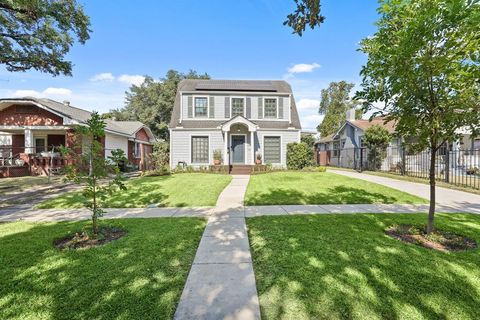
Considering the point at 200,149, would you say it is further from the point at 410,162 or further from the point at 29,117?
the point at 410,162

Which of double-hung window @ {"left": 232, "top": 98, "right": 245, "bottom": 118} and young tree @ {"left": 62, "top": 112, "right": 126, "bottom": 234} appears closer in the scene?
young tree @ {"left": 62, "top": 112, "right": 126, "bottom": 234}

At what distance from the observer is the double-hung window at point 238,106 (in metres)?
18.2

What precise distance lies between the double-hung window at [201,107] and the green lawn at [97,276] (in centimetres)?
1431

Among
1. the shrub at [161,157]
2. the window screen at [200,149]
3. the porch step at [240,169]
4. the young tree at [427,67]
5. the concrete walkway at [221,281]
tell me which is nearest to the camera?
the concrete walkway at [221,281]

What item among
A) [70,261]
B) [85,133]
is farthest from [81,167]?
[70,261]

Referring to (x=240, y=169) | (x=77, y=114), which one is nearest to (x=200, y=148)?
(x=240, y=169)

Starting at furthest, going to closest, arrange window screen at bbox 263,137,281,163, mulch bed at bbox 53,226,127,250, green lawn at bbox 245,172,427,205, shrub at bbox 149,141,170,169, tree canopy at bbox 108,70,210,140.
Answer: tree canopy at bbox 108,70,210,140 → window screen at bbox 263,137,281,163 → shrub at bbox 149,141,170,169 → green lawn at bbox 245,172,427,205 → mulch bed at bbox 53,226,127,250

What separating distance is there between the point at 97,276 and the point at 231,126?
48.3 ft

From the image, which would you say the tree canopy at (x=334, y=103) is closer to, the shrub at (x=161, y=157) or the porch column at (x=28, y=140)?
the shrub at (x=161, y=157)

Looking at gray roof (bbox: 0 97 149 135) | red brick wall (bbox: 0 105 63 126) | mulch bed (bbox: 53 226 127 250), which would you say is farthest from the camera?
red brick wall (bbox: 0 105 63 126)

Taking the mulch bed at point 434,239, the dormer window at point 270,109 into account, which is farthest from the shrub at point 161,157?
the mulch bed at point 434,239

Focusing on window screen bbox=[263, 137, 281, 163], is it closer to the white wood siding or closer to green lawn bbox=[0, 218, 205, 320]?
the white wood siding

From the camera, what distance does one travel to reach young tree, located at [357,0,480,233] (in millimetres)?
3455

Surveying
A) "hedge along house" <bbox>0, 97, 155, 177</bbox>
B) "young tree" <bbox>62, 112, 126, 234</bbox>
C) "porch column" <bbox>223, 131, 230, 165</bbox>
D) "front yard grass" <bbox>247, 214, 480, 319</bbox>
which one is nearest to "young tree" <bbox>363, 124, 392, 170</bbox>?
"porch column" <bbox>223, 131, 230, 165</bbox>
